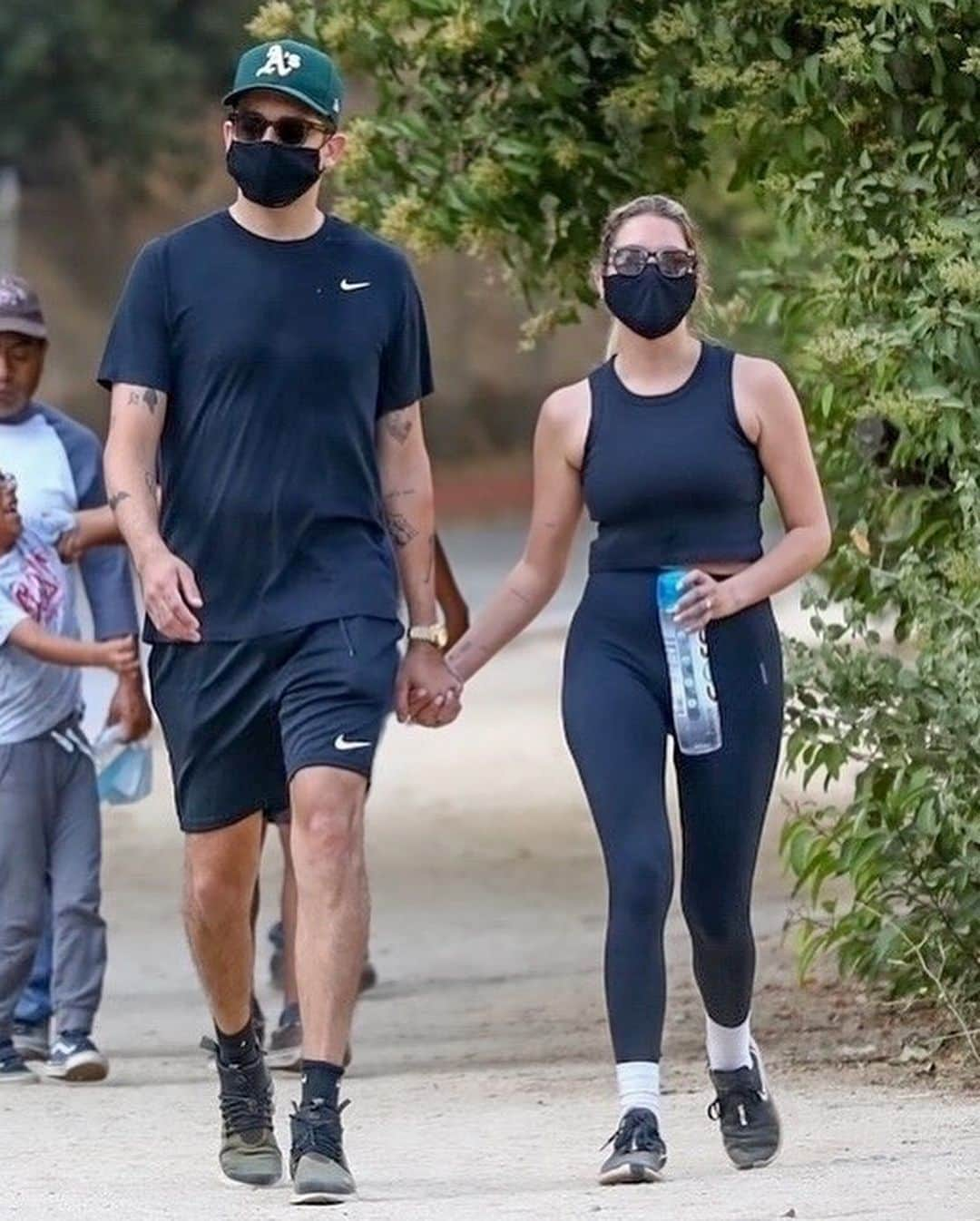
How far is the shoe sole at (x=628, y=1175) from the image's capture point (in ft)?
18.7

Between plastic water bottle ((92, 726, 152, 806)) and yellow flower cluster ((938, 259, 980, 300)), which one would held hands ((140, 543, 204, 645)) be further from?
plastic water bottle ((92, 726, 152, 806))

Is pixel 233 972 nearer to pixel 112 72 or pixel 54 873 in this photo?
pixel 54 873

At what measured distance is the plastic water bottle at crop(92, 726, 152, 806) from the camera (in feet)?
26.9

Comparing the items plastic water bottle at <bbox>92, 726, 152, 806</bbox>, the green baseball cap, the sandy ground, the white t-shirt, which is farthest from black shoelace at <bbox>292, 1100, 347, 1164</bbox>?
plastic water bottle at <bbox>92, 726, 152, 806</bbox>

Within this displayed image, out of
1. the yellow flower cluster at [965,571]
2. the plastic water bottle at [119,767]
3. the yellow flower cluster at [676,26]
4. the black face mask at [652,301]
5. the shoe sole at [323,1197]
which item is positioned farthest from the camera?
the plastic water bottle at [119,767]

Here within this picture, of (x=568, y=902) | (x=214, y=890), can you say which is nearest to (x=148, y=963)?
(x=568, y=902)

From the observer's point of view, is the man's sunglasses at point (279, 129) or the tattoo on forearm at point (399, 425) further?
the tattoo on forearm at point (399, 425)

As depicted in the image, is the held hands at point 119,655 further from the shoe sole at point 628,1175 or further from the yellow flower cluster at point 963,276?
the shoe sole at point 628,1175

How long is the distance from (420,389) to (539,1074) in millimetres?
2038

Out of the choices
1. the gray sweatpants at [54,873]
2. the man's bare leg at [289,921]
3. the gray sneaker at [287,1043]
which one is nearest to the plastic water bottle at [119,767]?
the gray sweatpants at [54,873]

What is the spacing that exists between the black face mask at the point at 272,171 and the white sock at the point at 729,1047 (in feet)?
5.68

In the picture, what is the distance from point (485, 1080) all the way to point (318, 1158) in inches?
72.1

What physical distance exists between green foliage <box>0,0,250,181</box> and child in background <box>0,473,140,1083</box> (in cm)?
2926

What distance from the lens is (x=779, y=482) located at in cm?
605
